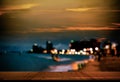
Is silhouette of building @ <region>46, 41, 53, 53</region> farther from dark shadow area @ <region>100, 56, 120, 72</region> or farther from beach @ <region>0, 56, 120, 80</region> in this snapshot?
dark shadow area @ <region>100, 56, 120, 72</region>

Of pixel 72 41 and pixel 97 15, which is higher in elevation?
pixel 97 15

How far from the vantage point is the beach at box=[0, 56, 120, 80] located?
244 inches

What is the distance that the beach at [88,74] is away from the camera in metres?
6.21

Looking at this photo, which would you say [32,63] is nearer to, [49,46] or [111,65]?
[49,46]

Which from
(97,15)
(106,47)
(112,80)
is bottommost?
(112,80)

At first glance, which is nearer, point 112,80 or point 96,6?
point 112,80

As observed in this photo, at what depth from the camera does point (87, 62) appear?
21.8 feet

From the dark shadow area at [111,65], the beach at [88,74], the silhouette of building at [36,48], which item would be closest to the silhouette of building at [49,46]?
the silhouette of building at [36,48]

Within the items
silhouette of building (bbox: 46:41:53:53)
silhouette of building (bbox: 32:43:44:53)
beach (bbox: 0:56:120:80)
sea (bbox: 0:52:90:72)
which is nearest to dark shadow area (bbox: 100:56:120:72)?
beach (bbox: 0:56:120:80)

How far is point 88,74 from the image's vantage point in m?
6.46

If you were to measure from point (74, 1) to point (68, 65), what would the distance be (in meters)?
1.31

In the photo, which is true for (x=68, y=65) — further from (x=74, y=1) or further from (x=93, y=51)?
(x=74, y=1)

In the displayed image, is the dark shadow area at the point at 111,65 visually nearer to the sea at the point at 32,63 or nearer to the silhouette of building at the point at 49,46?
the sea at the point at 32,63

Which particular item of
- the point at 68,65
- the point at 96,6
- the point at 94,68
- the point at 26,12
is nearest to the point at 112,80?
the point at 94,68
